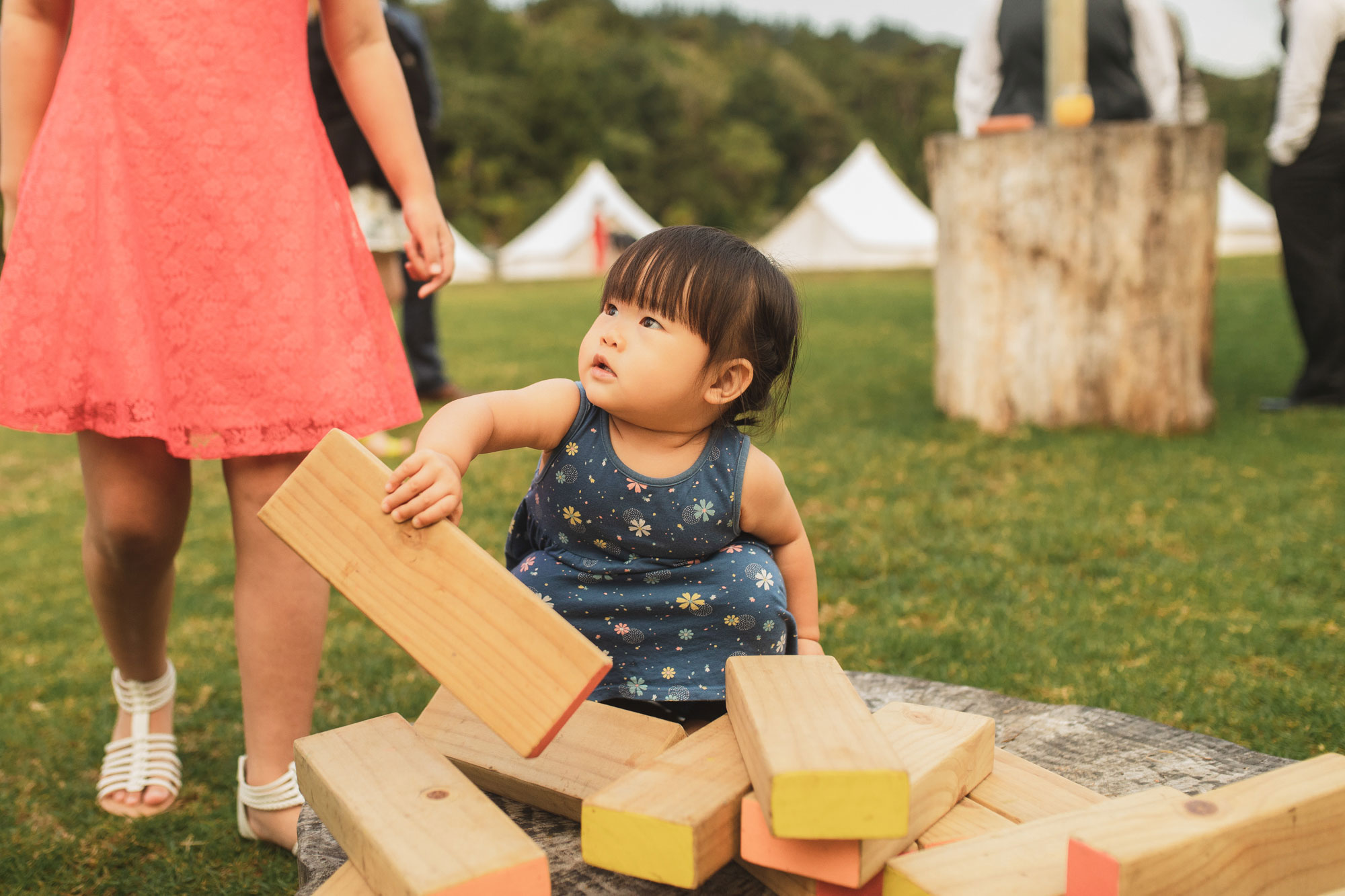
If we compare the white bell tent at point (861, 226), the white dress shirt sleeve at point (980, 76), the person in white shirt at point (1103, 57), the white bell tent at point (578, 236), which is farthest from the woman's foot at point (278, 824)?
the white bell tent at point (578, 236)

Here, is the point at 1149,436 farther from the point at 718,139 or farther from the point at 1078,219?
the point at 718,139

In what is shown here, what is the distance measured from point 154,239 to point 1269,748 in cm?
217

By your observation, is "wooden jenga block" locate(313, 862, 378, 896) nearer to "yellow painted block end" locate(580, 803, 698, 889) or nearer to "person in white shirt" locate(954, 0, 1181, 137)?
"yellow painted block end" locate(580, 803, 698, 889)

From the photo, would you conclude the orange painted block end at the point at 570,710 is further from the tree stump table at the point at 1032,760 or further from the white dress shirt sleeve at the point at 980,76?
the white dress shirt sleeve at the point at 980,76

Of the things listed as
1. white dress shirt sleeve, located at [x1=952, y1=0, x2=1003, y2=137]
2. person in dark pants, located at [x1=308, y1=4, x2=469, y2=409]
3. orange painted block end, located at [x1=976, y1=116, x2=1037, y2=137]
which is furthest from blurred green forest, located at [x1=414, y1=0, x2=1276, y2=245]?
orange painted block end, located at [x1=976, y1=116, x2=1037, y2=137]

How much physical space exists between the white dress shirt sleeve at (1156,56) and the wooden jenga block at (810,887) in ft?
15.9

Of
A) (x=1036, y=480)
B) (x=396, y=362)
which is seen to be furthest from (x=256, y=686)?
(x=1036, y=480)

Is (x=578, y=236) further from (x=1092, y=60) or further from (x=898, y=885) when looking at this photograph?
(x=898, y=885)

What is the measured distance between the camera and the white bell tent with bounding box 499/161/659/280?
88.1ft

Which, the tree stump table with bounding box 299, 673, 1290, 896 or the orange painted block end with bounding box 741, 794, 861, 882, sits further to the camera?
the tree stump table with bounding box 299, 673, 1290, 896

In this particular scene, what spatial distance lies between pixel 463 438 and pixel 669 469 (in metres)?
0.36

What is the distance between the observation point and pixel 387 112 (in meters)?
1.99

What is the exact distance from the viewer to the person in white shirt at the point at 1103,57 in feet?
17.3

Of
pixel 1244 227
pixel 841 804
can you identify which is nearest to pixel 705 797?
pixel 841 804
